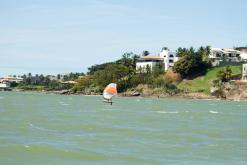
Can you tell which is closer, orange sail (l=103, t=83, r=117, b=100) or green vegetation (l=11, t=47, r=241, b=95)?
orange sail (l=103, t=83, r=117, b=100)

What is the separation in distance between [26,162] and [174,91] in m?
109

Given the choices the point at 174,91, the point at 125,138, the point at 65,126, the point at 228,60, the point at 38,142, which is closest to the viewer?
the point at 38,142

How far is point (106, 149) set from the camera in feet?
89.6

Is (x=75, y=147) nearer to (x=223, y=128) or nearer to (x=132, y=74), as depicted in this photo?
(x=223, y=128)

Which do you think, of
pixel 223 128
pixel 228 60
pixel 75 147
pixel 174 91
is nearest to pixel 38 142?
pixel 75 147

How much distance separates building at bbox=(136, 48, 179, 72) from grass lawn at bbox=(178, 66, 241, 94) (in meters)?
13.7

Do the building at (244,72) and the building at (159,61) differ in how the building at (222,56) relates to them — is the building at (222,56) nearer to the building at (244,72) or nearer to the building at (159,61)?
the building at (159,61)

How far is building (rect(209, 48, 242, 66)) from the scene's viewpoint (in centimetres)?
14012

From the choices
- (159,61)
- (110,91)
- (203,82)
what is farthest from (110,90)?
(159,61)

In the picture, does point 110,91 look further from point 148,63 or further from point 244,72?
point 148,63

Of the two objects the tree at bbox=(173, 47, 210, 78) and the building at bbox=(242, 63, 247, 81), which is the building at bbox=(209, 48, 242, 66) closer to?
the tree at bbox=(173, 47, 210, 78)

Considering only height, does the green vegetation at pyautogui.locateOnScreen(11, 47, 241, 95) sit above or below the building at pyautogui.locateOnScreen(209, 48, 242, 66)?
below

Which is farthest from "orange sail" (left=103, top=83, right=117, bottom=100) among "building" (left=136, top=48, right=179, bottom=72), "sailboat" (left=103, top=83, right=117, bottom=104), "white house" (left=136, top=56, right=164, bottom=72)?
"white house" (left=136, top=56, right=164, bottom=72)

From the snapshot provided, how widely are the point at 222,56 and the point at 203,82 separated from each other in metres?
16.8
